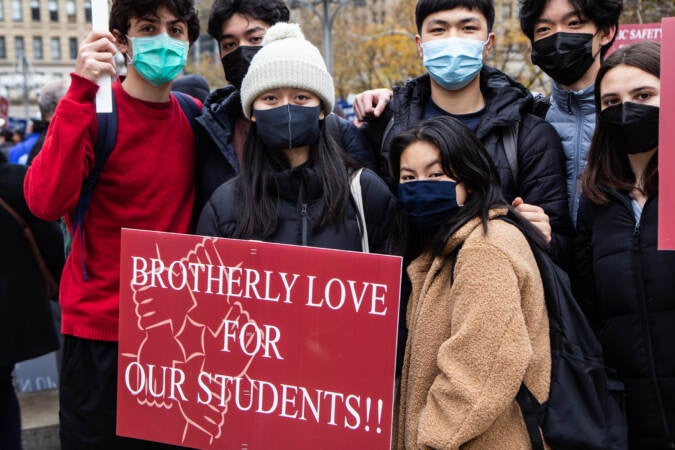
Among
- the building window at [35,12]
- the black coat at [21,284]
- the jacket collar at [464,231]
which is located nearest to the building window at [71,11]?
the building window at [35,12]

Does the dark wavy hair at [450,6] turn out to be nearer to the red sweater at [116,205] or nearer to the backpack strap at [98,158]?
the red sweater at [116,205]

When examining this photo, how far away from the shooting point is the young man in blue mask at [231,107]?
313 centimetres

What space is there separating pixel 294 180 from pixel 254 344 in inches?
24.2

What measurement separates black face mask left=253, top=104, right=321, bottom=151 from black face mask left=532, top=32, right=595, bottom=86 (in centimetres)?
117

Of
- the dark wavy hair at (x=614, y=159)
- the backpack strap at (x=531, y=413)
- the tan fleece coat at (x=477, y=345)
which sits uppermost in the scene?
the dark wavy hair at (x=614, y=159)

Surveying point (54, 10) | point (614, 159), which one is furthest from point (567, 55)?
point (54, 10)

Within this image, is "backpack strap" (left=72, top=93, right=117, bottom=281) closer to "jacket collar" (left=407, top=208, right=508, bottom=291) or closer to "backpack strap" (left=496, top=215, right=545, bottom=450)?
"jacket collar" (left=407, top=208, right=508, bottom=291)

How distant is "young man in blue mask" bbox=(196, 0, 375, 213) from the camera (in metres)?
3.13

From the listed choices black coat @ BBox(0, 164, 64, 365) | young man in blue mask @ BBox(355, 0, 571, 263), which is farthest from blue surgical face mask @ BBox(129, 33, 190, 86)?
black coat @ BBox(0, 164, 64, 365)

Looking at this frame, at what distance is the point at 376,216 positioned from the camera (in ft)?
8.87

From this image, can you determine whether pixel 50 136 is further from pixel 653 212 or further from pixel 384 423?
pixel 653 212

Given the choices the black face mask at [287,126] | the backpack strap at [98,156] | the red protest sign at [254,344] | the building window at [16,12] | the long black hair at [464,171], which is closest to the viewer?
the red protest sign at [254,344]

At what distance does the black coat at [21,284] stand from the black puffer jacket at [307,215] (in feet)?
6.30

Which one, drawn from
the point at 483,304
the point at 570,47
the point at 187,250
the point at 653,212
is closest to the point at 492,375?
the point at 483,304
